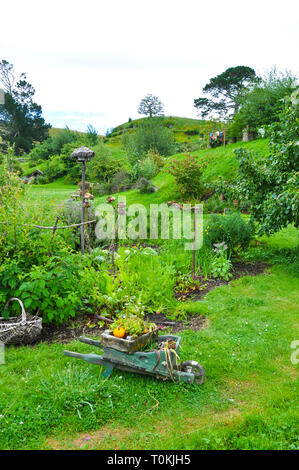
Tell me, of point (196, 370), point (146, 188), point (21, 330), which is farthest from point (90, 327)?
point (146, 188)

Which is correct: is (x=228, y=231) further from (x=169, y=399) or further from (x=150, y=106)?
(x=150, y=106)

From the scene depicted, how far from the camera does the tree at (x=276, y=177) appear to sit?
18.5 ft

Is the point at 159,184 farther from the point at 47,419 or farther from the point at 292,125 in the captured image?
the point at 47,419

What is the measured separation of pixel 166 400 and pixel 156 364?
296 millimetres

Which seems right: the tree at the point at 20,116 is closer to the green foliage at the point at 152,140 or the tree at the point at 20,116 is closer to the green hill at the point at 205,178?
the green foliage at the point at 152,140

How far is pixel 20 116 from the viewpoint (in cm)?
4234

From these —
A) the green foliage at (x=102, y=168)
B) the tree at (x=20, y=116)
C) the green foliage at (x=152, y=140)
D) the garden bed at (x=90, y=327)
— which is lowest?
the garden bed at (x=90, y=327)

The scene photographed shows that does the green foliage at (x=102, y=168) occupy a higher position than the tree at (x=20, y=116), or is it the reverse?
the tree at (x=20, y=116)

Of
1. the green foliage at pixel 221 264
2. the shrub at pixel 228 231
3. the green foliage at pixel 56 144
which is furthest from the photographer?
the green foliage at pixel 56 144

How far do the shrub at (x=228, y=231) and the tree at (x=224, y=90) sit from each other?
41960mm

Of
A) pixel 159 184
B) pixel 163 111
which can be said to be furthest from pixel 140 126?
pixel 163 111

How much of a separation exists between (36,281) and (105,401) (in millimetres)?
1668

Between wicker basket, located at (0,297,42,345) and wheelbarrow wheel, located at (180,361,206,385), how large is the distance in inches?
67.9

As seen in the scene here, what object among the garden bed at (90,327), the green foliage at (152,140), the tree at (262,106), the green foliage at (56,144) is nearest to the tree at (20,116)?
the green foliage at (56,144)
